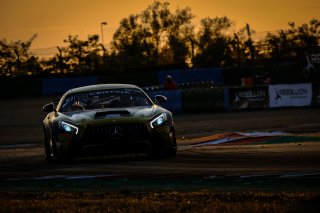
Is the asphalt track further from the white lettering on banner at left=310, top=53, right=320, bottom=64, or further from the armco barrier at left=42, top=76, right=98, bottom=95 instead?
the armco barrier at left=42, top=76, right=98, bottom=95

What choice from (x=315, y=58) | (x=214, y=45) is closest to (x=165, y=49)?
(x=214, y=45)

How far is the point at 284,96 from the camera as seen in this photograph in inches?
1230

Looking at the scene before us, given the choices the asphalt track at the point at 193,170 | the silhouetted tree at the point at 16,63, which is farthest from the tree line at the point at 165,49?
the asphalt track at the point at 193,170

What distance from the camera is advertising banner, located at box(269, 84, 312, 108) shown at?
30781mm

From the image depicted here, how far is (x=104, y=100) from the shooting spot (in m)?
13.8

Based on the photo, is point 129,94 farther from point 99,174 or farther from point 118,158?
point 99,174

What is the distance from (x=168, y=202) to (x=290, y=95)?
23.8 metres

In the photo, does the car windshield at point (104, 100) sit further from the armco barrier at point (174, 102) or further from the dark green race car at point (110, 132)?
the armco barrier at point (174, 102)

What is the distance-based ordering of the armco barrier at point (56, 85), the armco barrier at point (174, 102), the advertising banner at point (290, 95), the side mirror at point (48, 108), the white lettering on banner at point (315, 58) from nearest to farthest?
the side mirror at point (48, 108) → the advertising banner at point (290, 95) → the armco barrier at point (174, 102) → the white lettering on banner at point (315, 58) → the armco barrier at point (56, 85)

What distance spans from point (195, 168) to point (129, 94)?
326 cm

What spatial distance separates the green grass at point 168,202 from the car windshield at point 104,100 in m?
4.92

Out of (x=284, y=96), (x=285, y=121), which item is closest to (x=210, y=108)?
(x=284, y=96)

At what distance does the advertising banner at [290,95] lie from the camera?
3078 cm

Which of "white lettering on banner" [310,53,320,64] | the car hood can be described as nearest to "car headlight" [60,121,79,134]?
the car hood
